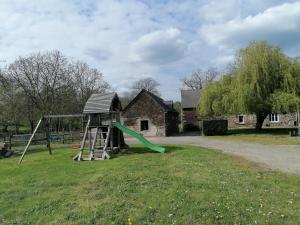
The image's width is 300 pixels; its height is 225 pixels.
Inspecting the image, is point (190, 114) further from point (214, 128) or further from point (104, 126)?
point (104, 126)

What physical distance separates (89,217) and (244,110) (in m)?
27.3

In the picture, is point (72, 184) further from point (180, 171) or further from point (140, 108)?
point (140, 108)

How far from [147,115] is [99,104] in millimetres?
20831

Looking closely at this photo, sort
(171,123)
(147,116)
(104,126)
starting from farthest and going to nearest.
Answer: (171,123)
(147,116)
(104,126)

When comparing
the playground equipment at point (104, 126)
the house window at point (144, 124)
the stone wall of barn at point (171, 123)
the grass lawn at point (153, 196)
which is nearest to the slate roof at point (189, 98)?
the stone wall of barn at point (171, 123)

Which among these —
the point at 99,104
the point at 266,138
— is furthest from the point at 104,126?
the point at 266,138

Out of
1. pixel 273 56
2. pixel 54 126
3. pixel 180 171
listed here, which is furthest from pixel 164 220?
pixel 54 126

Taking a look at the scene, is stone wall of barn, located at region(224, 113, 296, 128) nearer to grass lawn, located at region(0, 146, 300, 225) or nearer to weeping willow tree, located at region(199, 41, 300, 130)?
weeping willow tree, located at region(199, 41, 300, 130)

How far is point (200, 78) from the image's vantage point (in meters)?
76.8

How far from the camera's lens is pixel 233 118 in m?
51.6

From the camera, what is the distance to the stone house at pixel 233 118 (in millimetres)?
50062

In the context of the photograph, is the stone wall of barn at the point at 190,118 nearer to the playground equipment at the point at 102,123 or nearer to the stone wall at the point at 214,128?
the stone wall at the point at 214,128

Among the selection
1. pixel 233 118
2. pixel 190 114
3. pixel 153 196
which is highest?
pixel 190 114

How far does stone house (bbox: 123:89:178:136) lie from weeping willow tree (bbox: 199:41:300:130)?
226 inches
